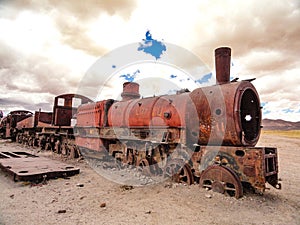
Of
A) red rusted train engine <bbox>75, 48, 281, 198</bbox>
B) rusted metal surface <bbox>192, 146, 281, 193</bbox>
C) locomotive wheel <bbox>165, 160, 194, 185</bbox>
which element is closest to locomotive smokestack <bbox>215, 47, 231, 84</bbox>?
red rusted train engine <bbox>75, 48, 281, 198</bbox>

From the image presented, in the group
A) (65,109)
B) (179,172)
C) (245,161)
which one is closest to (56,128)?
(65,109)

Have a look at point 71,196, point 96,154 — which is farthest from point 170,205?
point 96,154

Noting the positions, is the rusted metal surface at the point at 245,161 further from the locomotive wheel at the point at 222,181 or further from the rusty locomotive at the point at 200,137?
the locomotive wheel at the point at 222,181

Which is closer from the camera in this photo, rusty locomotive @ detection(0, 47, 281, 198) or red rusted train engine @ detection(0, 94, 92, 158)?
rusty locomotive @ detection(0, 47, 281, 198)

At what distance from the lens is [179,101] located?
729 cm

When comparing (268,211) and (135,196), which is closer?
(268,211)

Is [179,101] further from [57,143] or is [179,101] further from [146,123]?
[57,143]

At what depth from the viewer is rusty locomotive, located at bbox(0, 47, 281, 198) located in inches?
225

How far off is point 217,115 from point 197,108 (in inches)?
25.5

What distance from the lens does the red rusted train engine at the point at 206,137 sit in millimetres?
5695

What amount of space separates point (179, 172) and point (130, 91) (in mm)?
5382

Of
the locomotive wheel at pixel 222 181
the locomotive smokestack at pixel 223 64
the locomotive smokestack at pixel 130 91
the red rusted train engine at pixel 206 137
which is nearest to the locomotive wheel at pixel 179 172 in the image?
the red rusted train engine at pixel 206 137

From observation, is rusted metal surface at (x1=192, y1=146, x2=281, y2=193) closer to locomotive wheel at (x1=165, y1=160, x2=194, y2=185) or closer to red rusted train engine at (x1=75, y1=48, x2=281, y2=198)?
red rusted train engine at (x1=75, y1=48, x2=281, y2=198)

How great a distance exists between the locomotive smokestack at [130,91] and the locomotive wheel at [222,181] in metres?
5.88
